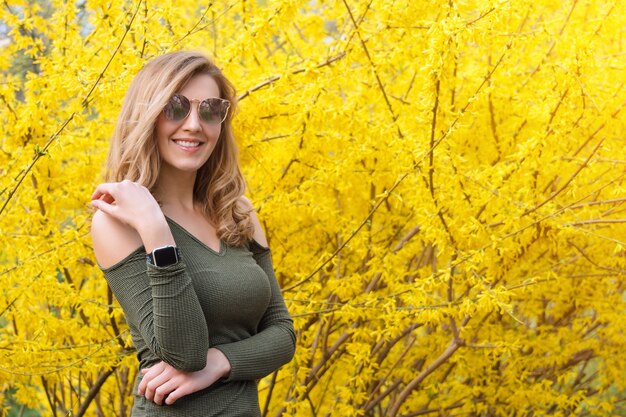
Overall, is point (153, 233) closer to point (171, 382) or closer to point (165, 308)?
point (165, 308)

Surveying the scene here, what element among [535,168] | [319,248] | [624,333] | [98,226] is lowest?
[624,333]

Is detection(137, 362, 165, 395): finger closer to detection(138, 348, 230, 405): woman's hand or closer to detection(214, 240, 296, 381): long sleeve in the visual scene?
detection(138, 348, 230, 405): woman's hand

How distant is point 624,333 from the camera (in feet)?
16.4

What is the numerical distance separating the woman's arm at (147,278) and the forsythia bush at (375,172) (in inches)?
41.5

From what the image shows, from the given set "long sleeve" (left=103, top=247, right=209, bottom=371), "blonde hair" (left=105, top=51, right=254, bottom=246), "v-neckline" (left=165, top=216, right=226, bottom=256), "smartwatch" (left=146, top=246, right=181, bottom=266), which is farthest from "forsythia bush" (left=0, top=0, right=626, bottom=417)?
"smartwatch" (left=146, top=246, right=181, bottom=266)

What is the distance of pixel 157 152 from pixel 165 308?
1.68 feet

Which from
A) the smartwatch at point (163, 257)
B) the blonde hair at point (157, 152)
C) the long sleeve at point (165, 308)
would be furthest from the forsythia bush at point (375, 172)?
the smartwatch at point (163, 257)

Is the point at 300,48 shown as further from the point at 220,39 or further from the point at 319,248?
the point at 319,248

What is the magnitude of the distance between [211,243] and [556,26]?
323 cm

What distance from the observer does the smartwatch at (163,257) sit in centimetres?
194

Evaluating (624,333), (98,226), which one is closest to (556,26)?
(624,333)

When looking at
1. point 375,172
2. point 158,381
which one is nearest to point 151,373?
point 158,381

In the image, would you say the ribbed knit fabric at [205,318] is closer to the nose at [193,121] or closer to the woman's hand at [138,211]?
the woman's hand at [138,211]

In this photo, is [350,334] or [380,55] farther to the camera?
[350,334]
